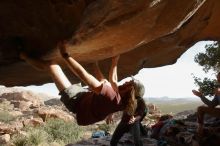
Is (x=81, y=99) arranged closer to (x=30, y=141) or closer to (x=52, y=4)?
(x=52, y=4)

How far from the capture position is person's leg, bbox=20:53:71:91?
4996 millimetres

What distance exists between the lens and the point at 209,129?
314 inches

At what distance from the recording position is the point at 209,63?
15.4 meters

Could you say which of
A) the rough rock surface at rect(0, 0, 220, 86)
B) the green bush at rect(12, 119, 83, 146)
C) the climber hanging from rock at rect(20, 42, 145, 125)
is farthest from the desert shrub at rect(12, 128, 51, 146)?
the climber hanging from rock at rect(20, 42, 145, 125)

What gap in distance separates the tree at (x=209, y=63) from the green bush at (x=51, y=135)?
7.58 m

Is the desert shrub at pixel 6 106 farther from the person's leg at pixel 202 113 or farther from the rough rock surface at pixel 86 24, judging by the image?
the rough rock surface at pixel 86 24

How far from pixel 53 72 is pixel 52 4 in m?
0.99

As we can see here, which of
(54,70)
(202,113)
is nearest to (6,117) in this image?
(202,113)

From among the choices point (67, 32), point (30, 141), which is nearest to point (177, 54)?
point (67, 32)

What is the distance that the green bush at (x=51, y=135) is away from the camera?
719 inches

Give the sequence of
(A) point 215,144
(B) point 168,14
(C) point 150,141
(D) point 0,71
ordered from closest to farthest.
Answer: (B) point 168,14 < (D) point 0,71 < (A) point 215,144 < (C) point 150,141

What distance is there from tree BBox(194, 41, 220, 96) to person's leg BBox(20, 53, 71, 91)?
10.4 m

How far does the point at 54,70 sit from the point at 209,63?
11361 millimetres

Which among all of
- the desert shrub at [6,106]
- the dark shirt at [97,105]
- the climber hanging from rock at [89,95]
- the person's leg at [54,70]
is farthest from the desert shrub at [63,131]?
the desert shrub at [6,106]
